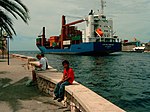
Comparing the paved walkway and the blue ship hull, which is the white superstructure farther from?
the paved walkway

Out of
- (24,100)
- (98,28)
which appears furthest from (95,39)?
(24,100)

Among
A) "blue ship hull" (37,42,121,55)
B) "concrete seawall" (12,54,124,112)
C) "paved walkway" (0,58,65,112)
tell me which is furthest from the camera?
"blue ship hull" (37,42,121,55)

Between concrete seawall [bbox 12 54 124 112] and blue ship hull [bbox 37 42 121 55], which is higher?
blue ship hull [bbox 37 42 121 55]

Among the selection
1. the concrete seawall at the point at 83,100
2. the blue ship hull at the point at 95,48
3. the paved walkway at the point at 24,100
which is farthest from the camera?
the blue ship hull at the point at 95,48

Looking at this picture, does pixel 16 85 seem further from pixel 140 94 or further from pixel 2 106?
pixel 140 94

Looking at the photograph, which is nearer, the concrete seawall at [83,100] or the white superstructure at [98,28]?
the concrete seawall at [83,100]

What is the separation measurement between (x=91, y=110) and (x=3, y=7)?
6248mm

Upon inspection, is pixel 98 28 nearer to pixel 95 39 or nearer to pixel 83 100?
pixel 95 39

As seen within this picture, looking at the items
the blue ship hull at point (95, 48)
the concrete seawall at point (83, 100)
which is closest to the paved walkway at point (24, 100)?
the concrete seawall at point (83, 100)

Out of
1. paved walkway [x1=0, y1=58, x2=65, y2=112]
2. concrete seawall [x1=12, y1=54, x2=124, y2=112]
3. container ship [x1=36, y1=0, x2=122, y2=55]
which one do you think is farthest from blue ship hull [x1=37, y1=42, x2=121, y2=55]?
concrete seawall [x1=12, y1=54, x2=124, y2=112]

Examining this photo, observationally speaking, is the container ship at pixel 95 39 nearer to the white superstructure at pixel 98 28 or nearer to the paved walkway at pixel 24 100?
the white superstructure at pixel 98 28

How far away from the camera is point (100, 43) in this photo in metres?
52.6

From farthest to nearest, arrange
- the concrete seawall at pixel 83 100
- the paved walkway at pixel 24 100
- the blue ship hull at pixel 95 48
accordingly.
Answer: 1. the blue ship hull at pixel 95 48
2. the paved walkway at pixel 24 100
3. the concrete seawall at pixel 83 100

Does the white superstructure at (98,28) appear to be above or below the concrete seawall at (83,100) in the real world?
above
